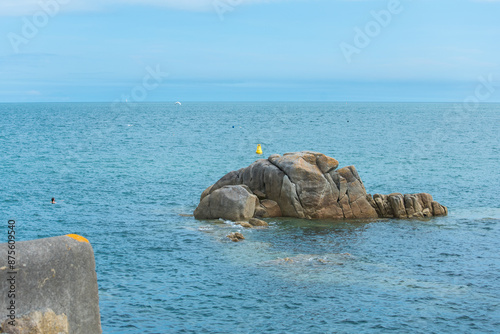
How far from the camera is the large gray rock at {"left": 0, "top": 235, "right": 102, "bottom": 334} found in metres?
9.20

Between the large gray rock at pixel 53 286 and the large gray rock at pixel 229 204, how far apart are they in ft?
88.8

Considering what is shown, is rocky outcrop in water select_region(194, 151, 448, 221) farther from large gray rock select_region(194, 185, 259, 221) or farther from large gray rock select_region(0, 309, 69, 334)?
large gray rock select_region(0, 309, 69, 334)

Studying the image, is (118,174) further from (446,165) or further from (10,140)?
(10,140)

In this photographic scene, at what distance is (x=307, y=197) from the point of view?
38344mm

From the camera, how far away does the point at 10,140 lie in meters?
105

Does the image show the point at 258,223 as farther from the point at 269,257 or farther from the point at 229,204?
the point at 269,257

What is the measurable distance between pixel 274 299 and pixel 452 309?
7364mm

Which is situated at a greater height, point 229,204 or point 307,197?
point 307,197

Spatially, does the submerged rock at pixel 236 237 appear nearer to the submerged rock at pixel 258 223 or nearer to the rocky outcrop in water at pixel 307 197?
the submerged rock at pixel 258 223

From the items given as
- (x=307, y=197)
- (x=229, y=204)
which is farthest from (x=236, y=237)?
(x=307, y=197)

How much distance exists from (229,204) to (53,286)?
27.8m

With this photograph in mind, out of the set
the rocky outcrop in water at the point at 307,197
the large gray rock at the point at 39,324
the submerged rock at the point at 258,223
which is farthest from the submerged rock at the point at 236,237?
the large gray rock at the point at 39,324

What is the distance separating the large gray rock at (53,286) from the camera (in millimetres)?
9195

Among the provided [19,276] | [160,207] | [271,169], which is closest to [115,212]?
[160,207]
